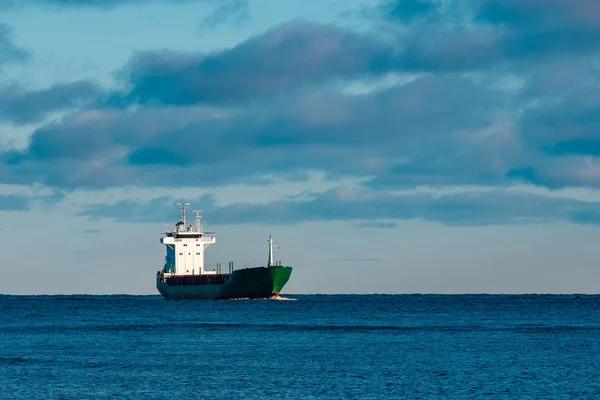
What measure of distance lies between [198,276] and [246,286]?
1330 cm

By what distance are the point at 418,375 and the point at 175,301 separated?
421 feet

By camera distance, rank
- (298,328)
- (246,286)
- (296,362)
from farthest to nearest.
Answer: (246,286)
(298,328)
(296,362)

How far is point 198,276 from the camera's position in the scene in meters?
170

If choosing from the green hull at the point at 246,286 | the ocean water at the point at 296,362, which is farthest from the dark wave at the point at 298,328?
the green hull at the point at 246,286

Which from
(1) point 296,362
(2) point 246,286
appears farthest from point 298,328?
(2) point 246,286

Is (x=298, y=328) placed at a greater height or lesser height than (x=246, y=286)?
lesser

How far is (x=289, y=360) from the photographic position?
64625mm

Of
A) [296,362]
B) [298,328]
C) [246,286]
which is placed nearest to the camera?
[296,362]

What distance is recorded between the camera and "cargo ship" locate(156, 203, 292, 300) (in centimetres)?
15725

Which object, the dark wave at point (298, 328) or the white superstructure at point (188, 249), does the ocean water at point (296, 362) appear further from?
the white superstructure at point (188, 249)

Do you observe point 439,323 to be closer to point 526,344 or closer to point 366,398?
point 526,344

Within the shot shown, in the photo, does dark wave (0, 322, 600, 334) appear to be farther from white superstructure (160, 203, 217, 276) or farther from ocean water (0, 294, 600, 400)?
white superstructure (160, 203, 217, 276)

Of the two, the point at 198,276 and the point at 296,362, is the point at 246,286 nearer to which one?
the point at 198,276

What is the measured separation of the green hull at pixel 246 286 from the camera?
154375mm
